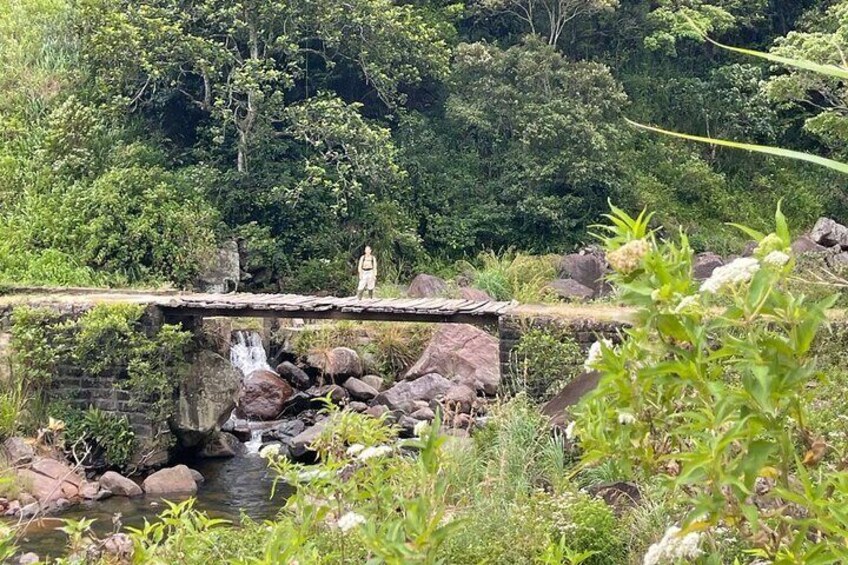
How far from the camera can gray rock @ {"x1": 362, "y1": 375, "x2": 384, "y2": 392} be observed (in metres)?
14.6

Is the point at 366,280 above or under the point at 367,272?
under

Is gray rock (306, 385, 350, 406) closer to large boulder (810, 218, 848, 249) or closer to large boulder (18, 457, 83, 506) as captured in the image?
large boulder (18, 457, 83, 506)

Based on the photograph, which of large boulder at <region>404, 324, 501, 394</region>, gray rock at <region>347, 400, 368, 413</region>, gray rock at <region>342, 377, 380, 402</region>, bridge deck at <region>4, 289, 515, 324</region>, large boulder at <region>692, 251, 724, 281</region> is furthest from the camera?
large boulder at <region>692, 251, 724, 281</region>

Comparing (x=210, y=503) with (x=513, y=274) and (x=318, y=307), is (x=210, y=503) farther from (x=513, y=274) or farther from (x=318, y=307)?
(x=513, y=274)

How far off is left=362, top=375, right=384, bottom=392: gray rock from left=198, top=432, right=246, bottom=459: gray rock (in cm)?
281

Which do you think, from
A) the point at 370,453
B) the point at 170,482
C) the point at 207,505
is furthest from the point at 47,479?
the point at 370,453

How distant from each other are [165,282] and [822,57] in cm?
1182

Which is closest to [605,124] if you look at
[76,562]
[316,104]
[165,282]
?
[316,104]

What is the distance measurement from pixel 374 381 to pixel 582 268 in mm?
6218

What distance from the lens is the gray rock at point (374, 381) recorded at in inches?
577

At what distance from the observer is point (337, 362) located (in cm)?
1476

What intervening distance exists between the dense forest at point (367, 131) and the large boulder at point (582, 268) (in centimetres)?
143

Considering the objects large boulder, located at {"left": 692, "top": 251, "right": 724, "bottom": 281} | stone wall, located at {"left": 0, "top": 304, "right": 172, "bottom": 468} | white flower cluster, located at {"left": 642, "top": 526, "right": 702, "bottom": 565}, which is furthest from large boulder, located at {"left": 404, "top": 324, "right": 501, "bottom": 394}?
white flower cluster, located at {"left": 642, "top": 526, "right": 702, "bottom": 565}

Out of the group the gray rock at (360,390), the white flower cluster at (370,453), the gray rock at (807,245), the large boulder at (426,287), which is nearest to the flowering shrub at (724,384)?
the white flower cluster at (370,453)
